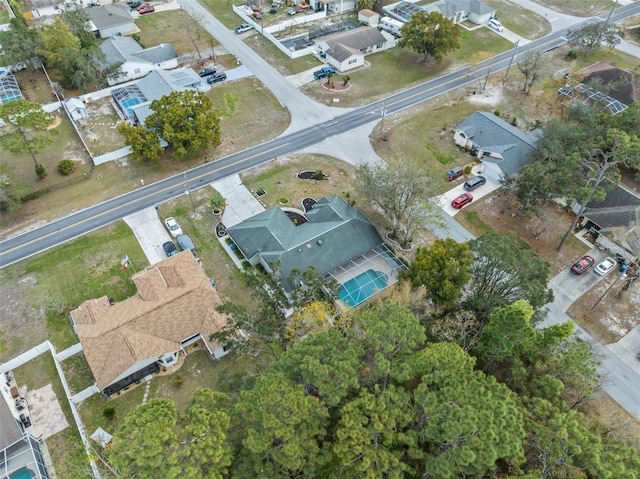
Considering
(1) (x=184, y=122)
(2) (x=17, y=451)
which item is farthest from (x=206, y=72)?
(2) (x=17, y=451)

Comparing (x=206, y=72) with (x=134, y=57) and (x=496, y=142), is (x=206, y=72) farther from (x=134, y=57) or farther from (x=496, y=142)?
(x=496, y=142)

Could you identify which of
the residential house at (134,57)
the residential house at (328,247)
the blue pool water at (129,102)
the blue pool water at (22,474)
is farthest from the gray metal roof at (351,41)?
the blue pool water at (22,474)

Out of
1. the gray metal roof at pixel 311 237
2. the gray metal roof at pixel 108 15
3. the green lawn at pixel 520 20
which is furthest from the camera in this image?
the green lawn at pixel 520 20

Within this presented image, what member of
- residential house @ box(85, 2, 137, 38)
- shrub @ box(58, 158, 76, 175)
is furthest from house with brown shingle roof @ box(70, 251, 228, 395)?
residential house @ box(85, 2, 137, 38)

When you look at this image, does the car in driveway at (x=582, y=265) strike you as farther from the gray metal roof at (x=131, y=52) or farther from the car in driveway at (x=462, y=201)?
the gray metal roof at (x=131, y=52)

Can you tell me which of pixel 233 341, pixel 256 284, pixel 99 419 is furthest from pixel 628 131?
pixel 99 419

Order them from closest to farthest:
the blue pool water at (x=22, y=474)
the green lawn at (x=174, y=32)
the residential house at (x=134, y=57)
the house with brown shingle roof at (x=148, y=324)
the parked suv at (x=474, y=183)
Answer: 1. the blue pool water at (x=22, y=474)
2. the house with brown shingle roof at (x=148, y=324)
3. the parked suv at (x=474, y=183)
4. the residential house at (x=134, y=57)
5. the green lawn at (x=174, y=32)

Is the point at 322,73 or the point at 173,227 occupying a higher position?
the point at 322,73
